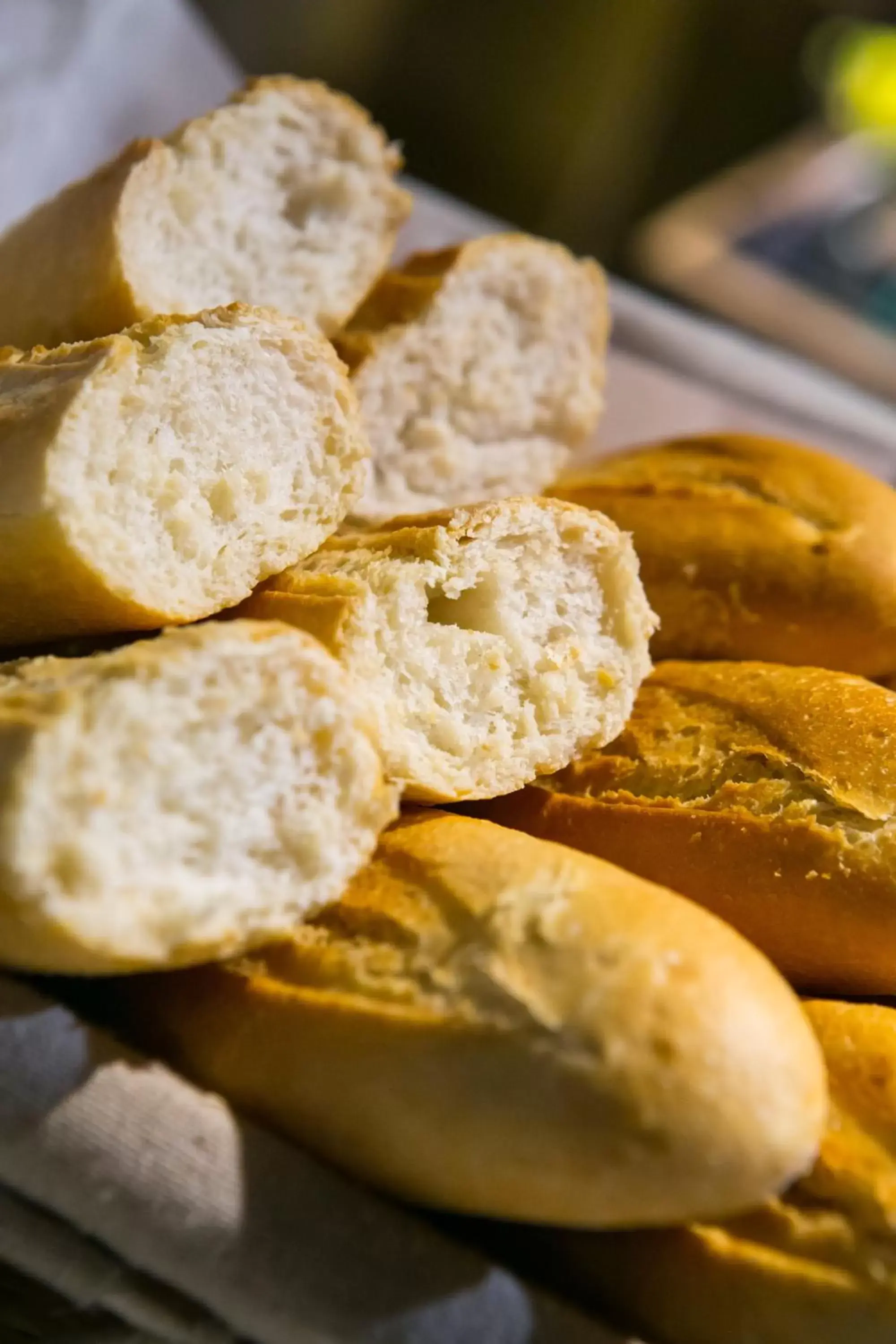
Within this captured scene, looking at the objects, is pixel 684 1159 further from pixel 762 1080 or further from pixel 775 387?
pixel 775 387

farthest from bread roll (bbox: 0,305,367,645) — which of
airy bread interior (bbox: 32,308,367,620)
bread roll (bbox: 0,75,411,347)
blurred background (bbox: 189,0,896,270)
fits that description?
blurred background (bbox: 189,0,896,270)

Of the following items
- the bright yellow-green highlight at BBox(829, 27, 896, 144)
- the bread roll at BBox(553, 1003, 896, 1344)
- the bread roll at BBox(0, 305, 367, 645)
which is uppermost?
the bread roll at BBox(0, 305, 367, 645)

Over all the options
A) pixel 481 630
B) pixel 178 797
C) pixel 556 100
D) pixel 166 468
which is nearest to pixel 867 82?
pixel 556 100

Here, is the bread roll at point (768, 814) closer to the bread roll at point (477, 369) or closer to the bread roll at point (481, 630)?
the bread roll at point (481, 630)

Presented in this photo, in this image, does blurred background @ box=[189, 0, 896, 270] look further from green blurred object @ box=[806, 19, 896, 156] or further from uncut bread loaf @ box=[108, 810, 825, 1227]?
uncut bread loaf @ box=[108, 810, 825, 1227]

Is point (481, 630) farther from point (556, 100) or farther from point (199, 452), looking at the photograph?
point (556, 100)

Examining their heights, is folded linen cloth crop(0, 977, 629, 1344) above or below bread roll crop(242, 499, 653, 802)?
below

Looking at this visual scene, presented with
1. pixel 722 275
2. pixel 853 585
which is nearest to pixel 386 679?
pixel 853 585

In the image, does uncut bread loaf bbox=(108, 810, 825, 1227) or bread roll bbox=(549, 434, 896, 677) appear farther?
bread roll bbox=(549, 434, 896, 677)
